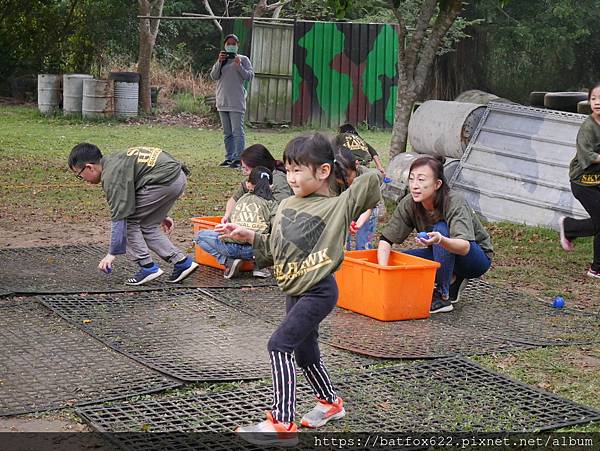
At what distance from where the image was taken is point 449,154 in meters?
11.4

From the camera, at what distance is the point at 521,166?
10492 mm

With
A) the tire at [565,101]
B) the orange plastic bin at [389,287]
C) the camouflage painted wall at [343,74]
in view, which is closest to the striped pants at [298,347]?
the orange plastic bin at [389,287]

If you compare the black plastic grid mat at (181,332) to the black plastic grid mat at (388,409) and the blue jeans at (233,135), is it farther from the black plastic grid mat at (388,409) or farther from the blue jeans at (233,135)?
the blue jeans at (233,135)

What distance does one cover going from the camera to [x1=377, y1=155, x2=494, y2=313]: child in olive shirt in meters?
6.51

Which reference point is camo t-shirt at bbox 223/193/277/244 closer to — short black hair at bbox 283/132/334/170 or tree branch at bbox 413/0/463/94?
short black hair at bbox 283/132/334/170

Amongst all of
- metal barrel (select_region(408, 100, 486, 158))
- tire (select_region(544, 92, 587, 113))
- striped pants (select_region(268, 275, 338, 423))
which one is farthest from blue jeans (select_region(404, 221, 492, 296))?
tire (select_region(544, 92, 587, 113))

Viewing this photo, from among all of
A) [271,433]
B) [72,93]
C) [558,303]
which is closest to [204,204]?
[558,303]

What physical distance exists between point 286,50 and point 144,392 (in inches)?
651

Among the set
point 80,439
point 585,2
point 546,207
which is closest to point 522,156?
point 546,207

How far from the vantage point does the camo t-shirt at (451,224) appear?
259 inches

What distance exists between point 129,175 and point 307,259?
299 cm

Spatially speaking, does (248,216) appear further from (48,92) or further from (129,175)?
(48,92)

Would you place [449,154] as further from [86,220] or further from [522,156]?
[86,220]

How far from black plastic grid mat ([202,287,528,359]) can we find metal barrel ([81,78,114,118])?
547 inches
